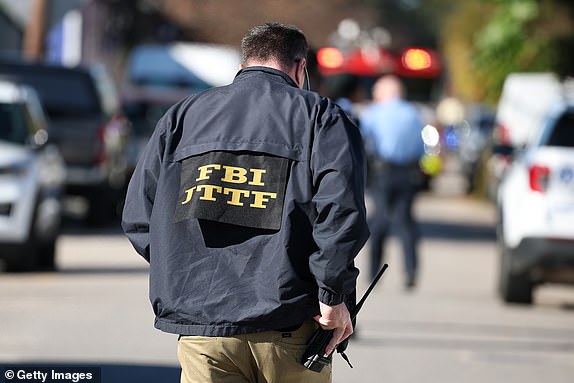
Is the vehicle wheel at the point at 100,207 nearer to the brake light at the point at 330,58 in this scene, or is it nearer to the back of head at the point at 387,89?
the back of head at the point at 387,89

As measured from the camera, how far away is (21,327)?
10.9 m

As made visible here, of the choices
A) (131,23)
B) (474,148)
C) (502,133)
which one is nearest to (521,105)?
(502,133)

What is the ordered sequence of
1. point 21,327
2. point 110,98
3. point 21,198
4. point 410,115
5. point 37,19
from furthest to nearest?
point 37,19
point 110,98
point 21,198
point 410,115
point 21,327

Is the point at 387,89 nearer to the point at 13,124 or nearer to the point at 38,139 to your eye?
the point at 38,139

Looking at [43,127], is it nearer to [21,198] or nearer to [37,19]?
[21,198]

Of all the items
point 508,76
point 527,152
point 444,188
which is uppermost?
point 527,152

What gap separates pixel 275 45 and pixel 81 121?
620 inches

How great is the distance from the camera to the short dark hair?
4895 millimetres

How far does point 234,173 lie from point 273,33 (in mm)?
505

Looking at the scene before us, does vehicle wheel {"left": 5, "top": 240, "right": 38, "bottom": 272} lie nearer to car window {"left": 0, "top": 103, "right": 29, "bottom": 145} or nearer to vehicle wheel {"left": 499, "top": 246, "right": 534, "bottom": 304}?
car window {"left": 0, "top": 103, "right": 29, "bottom": 145}

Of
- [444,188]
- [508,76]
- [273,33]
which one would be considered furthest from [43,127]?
[444,188]

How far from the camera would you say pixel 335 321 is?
4.68 metres

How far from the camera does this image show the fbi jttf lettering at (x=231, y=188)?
4.64 m

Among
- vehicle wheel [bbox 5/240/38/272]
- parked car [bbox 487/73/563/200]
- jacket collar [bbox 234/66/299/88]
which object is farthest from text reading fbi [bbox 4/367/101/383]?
parked car [bbox 487/73/563/200]
